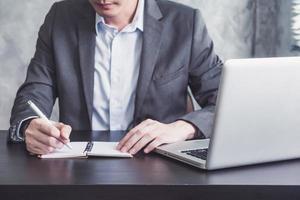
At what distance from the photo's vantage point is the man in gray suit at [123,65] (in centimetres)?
164

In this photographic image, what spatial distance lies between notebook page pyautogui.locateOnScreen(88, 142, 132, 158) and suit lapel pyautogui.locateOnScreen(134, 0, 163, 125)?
419 mm

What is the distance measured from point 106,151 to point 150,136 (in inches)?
4.7

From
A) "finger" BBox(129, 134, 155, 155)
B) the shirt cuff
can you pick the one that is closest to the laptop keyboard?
"finger" BBox(129, 134, 155, 155)

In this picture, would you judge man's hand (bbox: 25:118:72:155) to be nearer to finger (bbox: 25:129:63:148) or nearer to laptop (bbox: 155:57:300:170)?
finger (bbox: 25:129:63:148)

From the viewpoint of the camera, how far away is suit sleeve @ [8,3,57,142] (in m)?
1.49

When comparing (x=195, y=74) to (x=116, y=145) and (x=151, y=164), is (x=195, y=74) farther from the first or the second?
(x=151, y=164)

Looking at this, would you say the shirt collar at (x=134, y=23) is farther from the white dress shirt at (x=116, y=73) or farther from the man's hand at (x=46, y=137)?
the man's hand at (x=46, y=137)

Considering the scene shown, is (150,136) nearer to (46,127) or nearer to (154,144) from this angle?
(154,144)

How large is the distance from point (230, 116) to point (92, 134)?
57 cm

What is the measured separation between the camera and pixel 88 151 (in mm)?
1139

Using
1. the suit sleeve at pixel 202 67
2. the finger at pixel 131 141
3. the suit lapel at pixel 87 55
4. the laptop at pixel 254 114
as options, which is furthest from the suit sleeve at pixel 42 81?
the laptop at pixel 254 114

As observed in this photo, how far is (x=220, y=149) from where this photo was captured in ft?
3.19

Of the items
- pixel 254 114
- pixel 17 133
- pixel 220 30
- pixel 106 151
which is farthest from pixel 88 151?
pixel 220 30

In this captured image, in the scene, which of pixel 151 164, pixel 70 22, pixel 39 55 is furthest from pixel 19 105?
pixel 151 164
